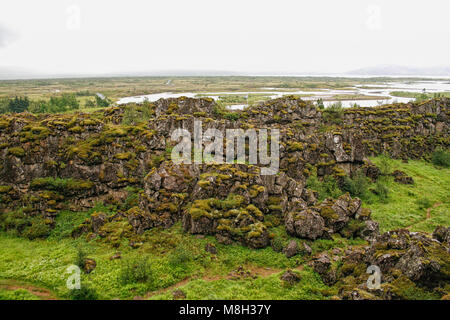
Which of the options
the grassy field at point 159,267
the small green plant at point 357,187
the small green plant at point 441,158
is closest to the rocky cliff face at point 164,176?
the grassy field at point 159,267

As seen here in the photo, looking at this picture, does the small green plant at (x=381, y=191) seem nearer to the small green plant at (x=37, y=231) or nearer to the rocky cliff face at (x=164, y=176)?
the rocky cliff face at (x=164, y=176)

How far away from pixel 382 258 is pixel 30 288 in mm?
30949

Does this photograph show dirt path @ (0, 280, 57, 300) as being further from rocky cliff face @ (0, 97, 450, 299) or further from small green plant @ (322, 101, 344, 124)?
small green plant @ (322, 101, 344, 124)

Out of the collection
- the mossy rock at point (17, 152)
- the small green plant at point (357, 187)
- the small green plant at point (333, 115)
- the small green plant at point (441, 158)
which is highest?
the small green plant at point (333, 115)

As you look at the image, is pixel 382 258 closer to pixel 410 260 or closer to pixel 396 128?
pixel 410 260

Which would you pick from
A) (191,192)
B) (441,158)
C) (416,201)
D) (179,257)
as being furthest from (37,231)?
(441,158)

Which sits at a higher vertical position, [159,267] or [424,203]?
[424,203]

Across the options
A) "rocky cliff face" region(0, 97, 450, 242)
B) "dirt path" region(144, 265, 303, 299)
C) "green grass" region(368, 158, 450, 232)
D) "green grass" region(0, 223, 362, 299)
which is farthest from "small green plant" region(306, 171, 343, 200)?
"dirt path" region(144, 265, 303, 299)

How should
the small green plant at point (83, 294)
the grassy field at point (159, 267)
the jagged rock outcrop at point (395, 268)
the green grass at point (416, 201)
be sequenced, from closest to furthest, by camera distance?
the jagged rock outcrop at point (395, 268), the small green plant at point (83, 294), the grassy field at point (159, 267), the green grass at point (416, 201)

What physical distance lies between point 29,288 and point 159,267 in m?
11.0

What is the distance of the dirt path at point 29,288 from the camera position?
22.5m

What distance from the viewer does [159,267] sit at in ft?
84.6

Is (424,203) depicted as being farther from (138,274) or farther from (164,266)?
(138,274)

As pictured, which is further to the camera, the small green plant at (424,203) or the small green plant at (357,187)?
the small green plant at (357,187)
